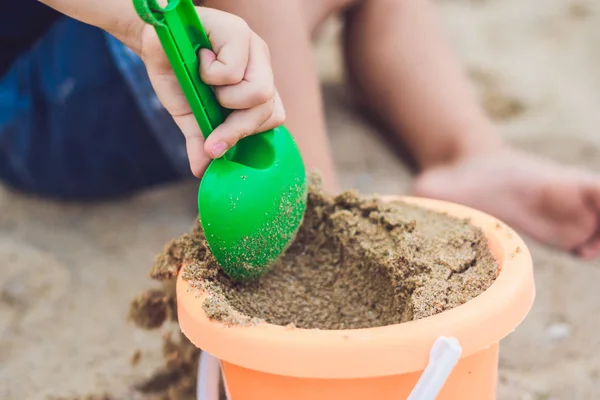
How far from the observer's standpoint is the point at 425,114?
4.87 ft

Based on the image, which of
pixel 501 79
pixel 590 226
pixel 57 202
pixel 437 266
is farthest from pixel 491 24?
pixel 437 266

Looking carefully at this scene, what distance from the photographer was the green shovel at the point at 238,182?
684mm

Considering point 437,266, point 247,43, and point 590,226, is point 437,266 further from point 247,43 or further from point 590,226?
point 590,226

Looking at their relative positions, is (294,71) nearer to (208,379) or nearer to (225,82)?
(225,82)

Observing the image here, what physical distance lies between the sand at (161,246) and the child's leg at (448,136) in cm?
7

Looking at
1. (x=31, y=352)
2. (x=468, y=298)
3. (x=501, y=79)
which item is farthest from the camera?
(x=501, y=79)

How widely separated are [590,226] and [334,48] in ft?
3.94

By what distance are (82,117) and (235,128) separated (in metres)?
0.69

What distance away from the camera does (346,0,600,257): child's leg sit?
4.28ft

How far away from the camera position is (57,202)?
152 cm

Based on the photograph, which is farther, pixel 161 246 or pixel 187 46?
pixel 161 246

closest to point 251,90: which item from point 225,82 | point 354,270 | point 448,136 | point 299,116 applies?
point 225,82

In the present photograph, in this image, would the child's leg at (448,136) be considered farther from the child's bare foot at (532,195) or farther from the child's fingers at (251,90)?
the child's fingers at (251,90)

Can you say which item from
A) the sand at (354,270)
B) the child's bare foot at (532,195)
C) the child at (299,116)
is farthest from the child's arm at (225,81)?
the child's bare foot at (532,195)
